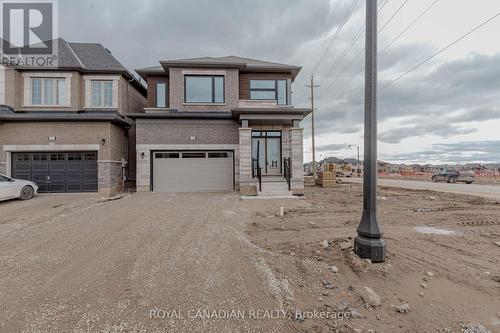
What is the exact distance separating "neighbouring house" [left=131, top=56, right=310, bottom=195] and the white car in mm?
4642

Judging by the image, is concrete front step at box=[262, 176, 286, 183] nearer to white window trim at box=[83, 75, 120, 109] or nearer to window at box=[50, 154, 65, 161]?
white window trim at box=[83, 75, 120, 109]

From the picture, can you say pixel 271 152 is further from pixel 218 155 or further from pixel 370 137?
pixel 370 137

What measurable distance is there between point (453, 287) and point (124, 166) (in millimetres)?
15563

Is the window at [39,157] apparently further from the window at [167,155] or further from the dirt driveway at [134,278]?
the dirt driveway at [134,278]

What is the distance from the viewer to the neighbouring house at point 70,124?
1273cm

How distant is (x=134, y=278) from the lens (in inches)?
141

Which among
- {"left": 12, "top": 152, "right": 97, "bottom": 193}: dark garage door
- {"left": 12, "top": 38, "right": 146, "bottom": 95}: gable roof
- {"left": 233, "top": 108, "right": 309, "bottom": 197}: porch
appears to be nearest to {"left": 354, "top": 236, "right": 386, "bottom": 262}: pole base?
{"left": 233, "top": 108, "right": 309, "bottom": 197}: porch

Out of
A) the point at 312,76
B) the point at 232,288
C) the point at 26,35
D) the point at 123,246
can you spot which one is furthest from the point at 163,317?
the point at 312,76

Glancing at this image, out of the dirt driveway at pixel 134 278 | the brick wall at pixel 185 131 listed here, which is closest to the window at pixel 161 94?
the brick wall at pixel 185 131

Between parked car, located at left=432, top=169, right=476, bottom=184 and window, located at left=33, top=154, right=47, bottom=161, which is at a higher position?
window, located at left=33, top=154, right=47, bottom=161

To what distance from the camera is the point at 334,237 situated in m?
5.28

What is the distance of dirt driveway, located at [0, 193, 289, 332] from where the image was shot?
2.66 m

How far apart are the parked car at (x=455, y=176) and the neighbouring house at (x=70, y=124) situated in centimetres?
2991

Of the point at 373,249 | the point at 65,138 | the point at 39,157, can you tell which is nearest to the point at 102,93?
the point at 65,138
